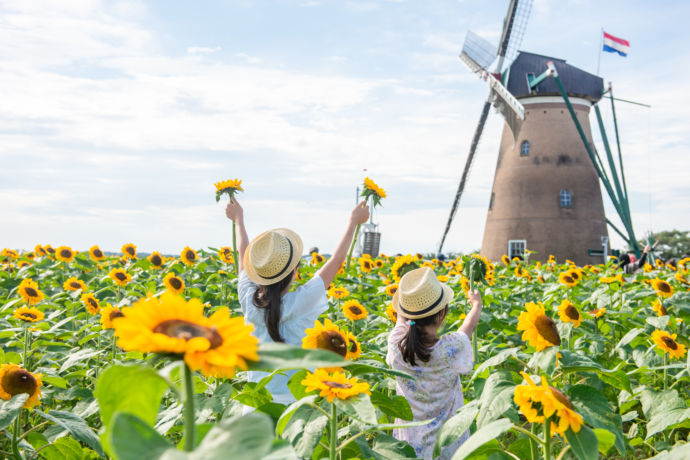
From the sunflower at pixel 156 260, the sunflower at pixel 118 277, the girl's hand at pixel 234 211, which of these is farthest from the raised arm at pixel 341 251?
the sunflower at pixel 156 260

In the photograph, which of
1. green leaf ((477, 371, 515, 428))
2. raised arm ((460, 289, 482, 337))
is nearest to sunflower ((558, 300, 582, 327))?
raised arm ((460, 289, 482, 337))

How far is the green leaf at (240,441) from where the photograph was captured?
2.36 feet

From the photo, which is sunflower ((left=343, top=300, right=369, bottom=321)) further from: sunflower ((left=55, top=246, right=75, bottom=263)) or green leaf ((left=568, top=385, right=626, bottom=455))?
sunflower ((left=55, top=246, right=75, bottom=263))

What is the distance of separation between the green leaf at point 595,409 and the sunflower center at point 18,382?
5.77 feet

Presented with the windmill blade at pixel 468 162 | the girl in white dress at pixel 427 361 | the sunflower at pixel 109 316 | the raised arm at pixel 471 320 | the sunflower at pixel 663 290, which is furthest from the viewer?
the windmill blade at pixel 468 162

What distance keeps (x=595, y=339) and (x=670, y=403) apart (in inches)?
35.6

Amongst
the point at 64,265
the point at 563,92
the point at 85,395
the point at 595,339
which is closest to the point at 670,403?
the point at 595,339

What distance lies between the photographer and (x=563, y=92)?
21.6m

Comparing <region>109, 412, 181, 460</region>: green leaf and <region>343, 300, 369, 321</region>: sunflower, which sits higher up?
<region>109, 412, 181, 460</region>: green leaf

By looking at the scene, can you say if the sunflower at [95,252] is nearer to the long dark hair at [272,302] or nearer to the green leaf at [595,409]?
the long dark hair at [272,302]

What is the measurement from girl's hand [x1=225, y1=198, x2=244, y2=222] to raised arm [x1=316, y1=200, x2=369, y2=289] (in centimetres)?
88

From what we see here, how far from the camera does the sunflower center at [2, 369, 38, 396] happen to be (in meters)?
2.03

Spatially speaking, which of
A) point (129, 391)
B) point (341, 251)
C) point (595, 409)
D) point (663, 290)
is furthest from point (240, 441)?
point (663, 290)

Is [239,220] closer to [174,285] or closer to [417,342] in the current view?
[174,285]
